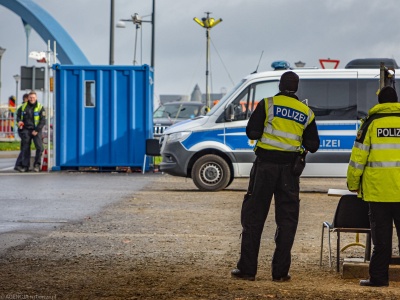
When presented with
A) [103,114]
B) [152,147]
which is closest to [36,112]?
[103,114]

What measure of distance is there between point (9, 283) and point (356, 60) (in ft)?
50.7

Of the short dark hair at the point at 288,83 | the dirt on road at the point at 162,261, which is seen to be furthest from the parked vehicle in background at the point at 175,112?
the short dark hair at the point at 288,83

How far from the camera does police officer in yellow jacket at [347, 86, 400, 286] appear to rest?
981cm

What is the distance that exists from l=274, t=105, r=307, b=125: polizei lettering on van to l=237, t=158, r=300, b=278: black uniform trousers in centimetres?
40

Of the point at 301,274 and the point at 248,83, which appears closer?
the point at 301,274

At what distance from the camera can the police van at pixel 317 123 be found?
22.2 m

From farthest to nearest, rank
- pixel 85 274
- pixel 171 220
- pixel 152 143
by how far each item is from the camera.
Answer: pixel 152 143 < pixel 171 220 < pixel 85 274

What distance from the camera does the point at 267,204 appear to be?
402 inches

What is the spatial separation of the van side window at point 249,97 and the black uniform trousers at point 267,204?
11877 millimetres

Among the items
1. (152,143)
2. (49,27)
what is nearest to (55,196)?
(152,143)

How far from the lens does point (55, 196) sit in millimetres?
20641

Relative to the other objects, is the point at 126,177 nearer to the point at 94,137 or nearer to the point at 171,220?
the point at 94,137

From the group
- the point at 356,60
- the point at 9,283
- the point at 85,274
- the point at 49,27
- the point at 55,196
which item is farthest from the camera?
the point at 49,27

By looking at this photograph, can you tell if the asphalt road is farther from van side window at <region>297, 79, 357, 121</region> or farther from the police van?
van side window at <region>297, 79, 357, 121</region>
